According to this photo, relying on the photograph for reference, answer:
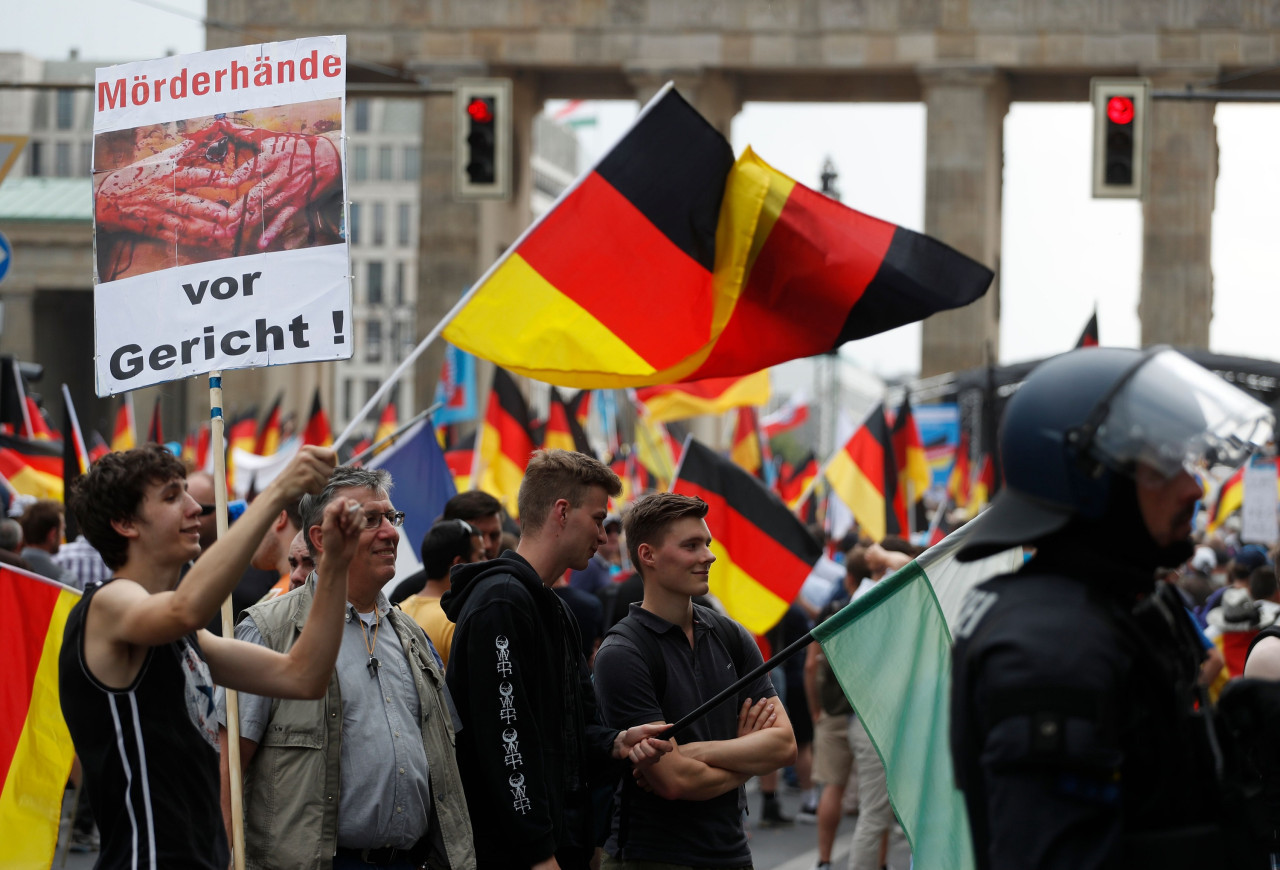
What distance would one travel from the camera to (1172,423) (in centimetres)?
245

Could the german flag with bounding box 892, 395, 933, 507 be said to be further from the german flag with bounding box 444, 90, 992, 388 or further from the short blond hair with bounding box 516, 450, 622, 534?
the short blond hair with bounding box 516, 450, 622, 534

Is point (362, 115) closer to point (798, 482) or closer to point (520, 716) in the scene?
point (798, 482)

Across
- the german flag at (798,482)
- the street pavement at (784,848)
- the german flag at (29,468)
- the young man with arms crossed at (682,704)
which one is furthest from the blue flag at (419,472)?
the german flag at (798,482)

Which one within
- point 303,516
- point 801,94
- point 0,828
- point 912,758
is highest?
point 801,94

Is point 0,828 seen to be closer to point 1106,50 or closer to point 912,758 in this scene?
point 912,758

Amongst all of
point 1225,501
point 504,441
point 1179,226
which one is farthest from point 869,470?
point 1179,226

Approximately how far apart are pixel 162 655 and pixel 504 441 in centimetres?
1022

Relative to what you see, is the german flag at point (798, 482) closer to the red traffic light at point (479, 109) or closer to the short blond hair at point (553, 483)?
the red traffic light at point (479, 109)

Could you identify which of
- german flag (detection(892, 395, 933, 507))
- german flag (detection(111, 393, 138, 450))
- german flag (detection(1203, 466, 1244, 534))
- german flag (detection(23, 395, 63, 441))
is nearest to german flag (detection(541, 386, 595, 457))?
german flag (detection(892, 395, 933, 507))

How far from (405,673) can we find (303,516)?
539 millimetres

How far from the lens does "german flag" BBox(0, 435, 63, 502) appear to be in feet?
47.7

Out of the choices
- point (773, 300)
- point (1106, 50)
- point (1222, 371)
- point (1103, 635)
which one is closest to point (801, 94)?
point (1106, 50)

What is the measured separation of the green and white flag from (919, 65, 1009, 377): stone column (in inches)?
1467

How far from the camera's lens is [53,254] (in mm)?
58375
